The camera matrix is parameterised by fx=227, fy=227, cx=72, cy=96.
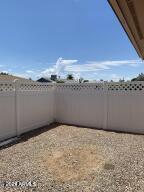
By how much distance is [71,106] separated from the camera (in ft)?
25.6

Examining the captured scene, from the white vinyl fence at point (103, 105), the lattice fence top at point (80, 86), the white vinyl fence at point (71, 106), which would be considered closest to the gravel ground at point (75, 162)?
the white vinyl fence at point (71, 106)

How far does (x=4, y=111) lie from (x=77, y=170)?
2643 mm

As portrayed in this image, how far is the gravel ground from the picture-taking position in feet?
11.2

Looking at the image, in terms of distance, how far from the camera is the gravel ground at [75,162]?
3414 mm

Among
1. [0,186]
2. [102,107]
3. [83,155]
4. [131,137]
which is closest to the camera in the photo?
[0,186]

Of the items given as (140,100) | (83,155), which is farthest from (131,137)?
(83,155)

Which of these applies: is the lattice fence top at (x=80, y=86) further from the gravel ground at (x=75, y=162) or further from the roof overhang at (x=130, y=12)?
the roof overhang at (x=130, y=12)

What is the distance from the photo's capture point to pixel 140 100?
6.61m

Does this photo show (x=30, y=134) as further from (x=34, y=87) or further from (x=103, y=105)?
(x=103, y=105)

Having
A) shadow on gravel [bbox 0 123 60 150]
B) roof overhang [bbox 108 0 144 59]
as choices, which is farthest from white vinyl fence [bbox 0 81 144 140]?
roof overhang [bbox 108 0 144 59]

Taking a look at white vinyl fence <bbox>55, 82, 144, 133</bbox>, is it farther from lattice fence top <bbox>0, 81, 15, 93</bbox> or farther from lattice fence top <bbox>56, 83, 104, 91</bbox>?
lattice fence top <bbox>0, 81, 15, 93</bbox>

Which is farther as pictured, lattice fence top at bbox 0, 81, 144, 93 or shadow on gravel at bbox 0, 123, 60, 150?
lattice fence top at bbox 0, 81, 144, 93

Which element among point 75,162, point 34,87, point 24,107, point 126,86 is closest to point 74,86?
point 34,87

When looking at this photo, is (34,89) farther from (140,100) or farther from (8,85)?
(140,100)
